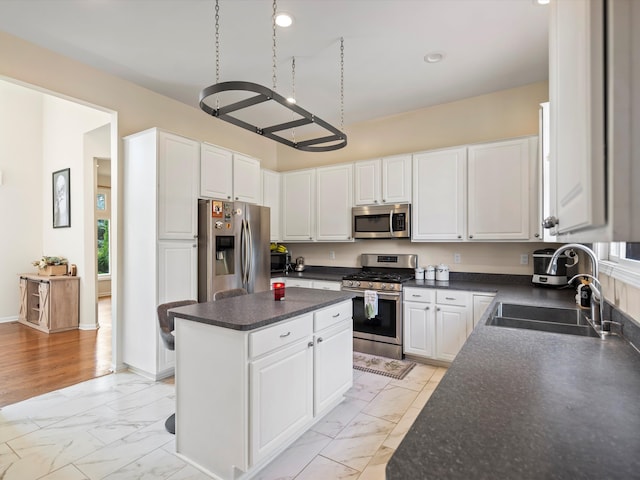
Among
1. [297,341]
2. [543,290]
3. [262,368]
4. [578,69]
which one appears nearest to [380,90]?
[543,290]

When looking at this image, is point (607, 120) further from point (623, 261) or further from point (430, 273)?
point (430, 273)

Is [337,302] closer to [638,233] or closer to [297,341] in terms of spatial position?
[297,341]

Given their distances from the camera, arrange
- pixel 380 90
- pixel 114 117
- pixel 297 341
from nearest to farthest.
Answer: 1. pixel 297 341
2. pixel 114 117
3. pixel 380 90

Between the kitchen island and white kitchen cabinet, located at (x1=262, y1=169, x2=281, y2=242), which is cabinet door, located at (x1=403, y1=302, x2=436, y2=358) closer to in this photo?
the kitchen island

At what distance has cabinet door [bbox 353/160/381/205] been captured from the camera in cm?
425

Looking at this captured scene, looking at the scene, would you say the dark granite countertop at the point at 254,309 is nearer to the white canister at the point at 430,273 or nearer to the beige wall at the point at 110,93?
the white canister at the point at 430,273

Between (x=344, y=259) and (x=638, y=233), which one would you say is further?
(x=344, y=259)

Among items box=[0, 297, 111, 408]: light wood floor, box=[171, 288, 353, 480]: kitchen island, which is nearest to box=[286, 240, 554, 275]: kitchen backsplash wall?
box=[171, 288, 353, 480]: kitchen island

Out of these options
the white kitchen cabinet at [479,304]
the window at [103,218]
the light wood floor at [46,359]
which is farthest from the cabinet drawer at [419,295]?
the window at [103,218]

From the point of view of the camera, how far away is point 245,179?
4.20 m

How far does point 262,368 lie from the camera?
1895 mm

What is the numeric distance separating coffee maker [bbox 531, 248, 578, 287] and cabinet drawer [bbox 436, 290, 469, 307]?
71cm

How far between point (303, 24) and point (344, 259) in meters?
3.00

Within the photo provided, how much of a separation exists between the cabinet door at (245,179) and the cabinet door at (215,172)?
0.25 ft
